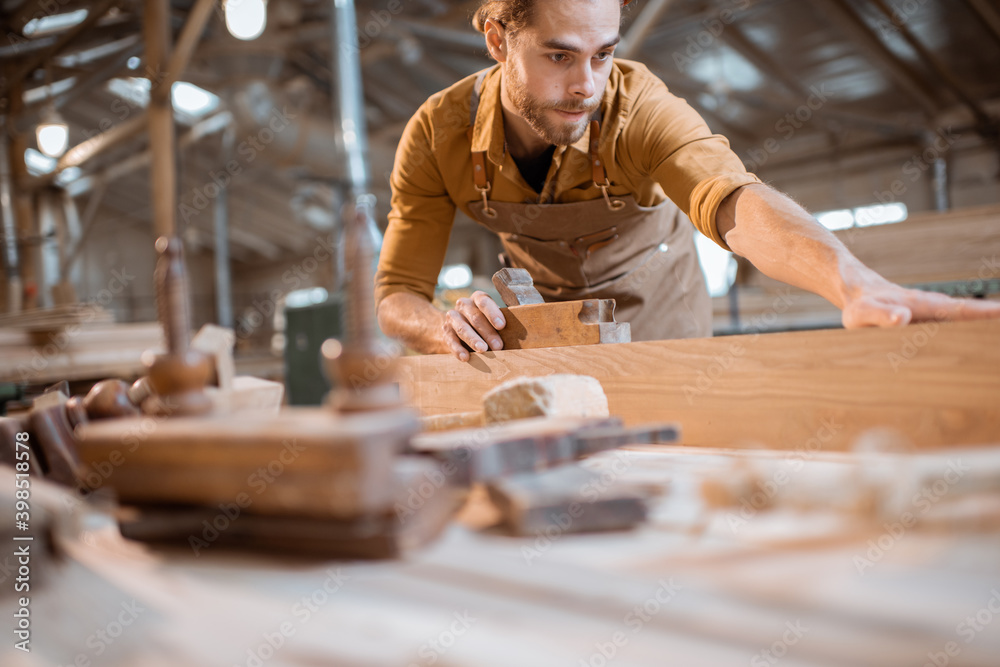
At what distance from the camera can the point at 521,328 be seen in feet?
5.25

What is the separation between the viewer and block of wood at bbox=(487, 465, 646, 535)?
2.00 feet

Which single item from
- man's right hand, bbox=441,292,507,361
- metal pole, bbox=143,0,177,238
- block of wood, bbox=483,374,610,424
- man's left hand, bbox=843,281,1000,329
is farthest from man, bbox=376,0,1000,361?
metal pole, bbox=143,0,177,238

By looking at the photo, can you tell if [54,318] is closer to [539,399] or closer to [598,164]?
[598,164]

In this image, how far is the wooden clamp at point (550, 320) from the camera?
1461mm

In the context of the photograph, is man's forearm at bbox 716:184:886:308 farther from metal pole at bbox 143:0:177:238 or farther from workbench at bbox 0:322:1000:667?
metal pole at bbox 143:0:177:238

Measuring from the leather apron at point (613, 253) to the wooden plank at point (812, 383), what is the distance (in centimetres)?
107

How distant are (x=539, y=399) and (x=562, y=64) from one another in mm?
1323

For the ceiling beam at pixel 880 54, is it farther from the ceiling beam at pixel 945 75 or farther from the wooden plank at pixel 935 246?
the wooden plank at pixel 935 246

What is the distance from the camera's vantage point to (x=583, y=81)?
1.94 m

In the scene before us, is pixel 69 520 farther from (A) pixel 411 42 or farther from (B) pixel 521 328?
(A) pixel 411 42

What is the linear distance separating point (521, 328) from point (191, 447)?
3.41ft

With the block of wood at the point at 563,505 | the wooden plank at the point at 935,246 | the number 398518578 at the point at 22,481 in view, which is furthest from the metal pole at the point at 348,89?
the block of wood at the point at 563,505

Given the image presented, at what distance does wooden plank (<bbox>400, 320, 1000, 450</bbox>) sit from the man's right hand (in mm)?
278

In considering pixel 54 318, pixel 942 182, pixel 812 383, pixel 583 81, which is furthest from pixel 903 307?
pixel 942 182
